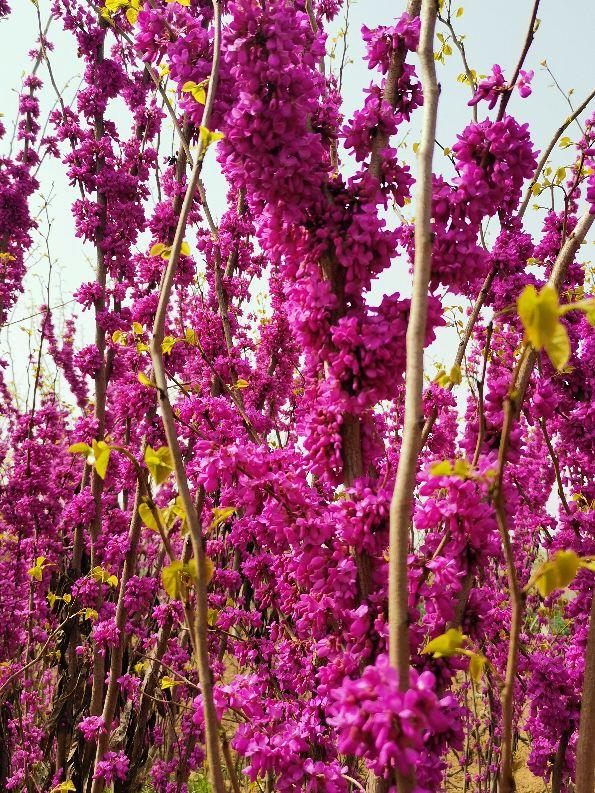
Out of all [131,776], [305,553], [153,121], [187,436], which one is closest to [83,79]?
[153,121]

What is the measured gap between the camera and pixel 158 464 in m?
1.46

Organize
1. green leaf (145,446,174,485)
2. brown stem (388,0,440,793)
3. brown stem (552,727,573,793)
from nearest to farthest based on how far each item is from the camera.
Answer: brown stem (388,0,440,793), green leaf (145,446,174,485), brown stem (552,727,573,793)

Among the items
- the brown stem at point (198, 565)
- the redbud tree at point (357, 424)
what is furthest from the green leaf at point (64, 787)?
the brown stem at point (198, 565)

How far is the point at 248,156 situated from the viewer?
76.5 inches

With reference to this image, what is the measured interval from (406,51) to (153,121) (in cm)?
475

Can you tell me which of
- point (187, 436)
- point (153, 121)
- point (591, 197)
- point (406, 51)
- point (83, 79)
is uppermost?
point (83, 79)

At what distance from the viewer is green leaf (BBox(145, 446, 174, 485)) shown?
142cm

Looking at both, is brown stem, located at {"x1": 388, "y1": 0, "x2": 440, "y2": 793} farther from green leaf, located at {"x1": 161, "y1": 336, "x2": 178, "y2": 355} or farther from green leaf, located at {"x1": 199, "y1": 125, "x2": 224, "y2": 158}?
green leaf, located at {"x1": 161, "y1": 336, "x2": 178, "y2": 355}

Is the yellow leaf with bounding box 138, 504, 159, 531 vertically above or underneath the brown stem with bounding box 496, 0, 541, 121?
underneath

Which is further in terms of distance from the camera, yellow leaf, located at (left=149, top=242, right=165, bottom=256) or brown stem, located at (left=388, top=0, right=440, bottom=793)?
yellow leaf, located at (left=149, top=242, right=165, bottom=256)

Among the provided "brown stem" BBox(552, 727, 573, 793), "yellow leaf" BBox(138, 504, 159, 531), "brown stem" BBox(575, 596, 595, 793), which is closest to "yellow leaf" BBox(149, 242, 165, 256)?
"yellow leaf" BBox(138, 504, 159, 531)

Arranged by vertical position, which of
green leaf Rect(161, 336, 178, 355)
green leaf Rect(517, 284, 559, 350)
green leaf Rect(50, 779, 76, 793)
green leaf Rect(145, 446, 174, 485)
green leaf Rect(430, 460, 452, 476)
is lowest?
green leaf Rect(50, 779, 76, 793)

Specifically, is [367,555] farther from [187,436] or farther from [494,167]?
[187,436]

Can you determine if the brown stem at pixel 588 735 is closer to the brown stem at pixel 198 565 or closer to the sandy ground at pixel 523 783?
the brown stem at pixel 198 565
